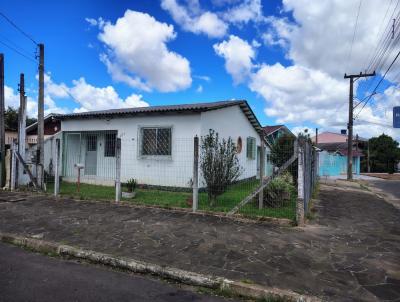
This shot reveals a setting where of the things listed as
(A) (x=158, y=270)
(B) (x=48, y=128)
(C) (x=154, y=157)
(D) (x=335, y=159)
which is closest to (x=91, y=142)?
(C) (x=154, y=157)

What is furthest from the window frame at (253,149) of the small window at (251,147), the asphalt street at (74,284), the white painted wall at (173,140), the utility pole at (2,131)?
the asphalt street at (74,284)

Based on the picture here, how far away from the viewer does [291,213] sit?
849cm

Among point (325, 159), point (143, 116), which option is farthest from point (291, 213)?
point (325, 159)

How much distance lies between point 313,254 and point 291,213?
301cm

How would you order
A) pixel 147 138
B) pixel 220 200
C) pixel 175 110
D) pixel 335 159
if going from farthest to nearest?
pixel 335 159 → pixel 147 138 → pixel 175 110 → pixel 220 200

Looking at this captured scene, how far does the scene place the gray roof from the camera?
41.9 ft

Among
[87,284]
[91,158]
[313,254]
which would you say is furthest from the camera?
[91,158]

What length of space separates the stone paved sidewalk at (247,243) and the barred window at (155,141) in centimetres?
436

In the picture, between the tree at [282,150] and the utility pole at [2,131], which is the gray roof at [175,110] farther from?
the utility pole at [2,131]

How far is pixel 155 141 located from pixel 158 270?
9.33m

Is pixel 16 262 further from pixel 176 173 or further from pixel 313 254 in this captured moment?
pixel 176 173

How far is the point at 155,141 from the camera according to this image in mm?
13750

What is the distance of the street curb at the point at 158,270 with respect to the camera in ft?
13.3

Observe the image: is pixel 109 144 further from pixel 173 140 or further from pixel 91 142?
pixel 173 140
